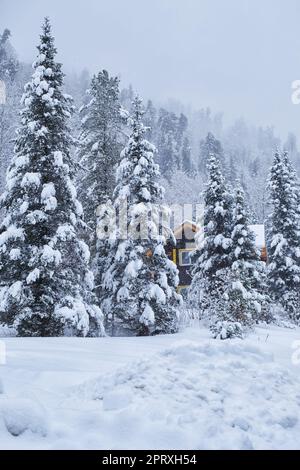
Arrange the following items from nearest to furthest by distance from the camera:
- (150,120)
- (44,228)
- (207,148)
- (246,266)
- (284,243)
→ (44,228)
(246,266)
(284,243)
(150,120)
(207,148)

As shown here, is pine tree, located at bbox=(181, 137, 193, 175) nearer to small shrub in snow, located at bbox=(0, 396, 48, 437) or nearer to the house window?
the house window

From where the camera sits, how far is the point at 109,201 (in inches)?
825

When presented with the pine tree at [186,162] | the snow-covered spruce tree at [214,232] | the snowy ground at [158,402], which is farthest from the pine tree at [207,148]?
the snowy ground at [158,402]

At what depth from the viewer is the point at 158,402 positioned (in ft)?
17.0

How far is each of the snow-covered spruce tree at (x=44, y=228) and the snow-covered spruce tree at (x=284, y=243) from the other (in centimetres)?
1729

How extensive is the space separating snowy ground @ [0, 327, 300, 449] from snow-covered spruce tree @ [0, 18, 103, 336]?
5.94m

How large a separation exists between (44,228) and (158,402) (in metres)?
10.5

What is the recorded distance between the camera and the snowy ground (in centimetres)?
446

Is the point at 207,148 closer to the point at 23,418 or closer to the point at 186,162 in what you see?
the point at 186,162

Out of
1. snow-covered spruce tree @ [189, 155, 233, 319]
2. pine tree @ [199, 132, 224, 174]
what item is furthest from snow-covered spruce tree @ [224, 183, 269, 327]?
pine tree @ [199, 132, 224, 174]

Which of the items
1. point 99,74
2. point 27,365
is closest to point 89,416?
point 27,365

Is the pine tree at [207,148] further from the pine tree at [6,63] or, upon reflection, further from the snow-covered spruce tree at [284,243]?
the snow-covered spruce tree at [284,243]

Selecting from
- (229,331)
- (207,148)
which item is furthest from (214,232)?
(207,148)

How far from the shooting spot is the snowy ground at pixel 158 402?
4.46 meters
